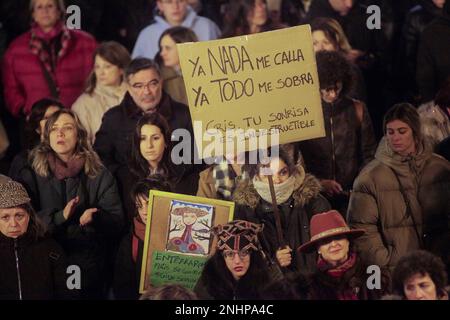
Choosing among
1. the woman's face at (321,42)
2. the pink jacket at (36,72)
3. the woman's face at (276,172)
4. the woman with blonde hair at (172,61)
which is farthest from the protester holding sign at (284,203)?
the pink jacket at (36,72)

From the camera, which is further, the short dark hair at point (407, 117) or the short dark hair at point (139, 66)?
the short dark hair at point (139, 66)

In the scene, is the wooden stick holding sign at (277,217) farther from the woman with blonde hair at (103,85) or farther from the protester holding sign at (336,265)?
the woman with blonde hair at (103,85)

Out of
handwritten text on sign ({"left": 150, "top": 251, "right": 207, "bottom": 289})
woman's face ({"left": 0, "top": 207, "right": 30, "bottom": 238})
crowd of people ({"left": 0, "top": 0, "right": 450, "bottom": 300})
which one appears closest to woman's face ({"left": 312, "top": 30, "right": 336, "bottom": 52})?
crowd of people ({"left": 0, "top": 0, "right": 450, "bottom": 300})

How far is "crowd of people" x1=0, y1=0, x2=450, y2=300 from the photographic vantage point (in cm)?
1298

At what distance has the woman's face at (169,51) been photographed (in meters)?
14.2

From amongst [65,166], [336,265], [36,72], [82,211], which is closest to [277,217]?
[336,265]

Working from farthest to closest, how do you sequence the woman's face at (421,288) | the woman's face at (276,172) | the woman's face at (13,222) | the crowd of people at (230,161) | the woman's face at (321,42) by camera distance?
the woman's face at (321,42) < the woman's face at (276,172) < the woman's face at (13,222) < the crowd of people at (230,161) < the woman's face at (421,288)

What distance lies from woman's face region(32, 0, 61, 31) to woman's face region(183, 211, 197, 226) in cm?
172

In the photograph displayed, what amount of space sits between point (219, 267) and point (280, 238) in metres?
0.48

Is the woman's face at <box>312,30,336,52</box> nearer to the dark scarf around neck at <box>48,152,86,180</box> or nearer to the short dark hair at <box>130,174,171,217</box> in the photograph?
the short dark hair at <box>130,174,171,217</box>

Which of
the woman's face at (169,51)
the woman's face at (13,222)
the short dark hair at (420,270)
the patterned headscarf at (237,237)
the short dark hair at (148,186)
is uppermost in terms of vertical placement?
the woman's face at (169,51)

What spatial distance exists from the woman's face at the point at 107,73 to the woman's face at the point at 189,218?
1229 mm

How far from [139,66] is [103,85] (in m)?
0.43
